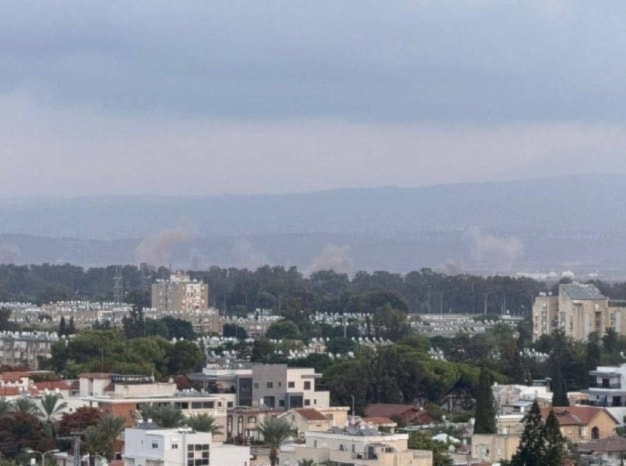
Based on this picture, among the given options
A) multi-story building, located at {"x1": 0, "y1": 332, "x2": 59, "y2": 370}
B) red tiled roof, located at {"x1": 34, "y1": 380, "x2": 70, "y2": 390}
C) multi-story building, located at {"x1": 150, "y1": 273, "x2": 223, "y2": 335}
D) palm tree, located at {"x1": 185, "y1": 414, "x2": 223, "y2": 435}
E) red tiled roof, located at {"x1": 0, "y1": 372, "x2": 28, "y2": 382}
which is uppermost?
multi-story building, located at {"x1": 150, "y1": 273, "x2": 223, "y2": 335}

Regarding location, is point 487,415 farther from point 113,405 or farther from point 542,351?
point 542,351

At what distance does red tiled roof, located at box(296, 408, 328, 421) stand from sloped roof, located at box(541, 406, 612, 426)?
5.70 m

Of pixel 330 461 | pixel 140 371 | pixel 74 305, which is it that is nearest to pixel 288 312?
pixel 74 305

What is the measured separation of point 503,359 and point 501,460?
34.0 m

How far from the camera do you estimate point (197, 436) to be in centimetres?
4684

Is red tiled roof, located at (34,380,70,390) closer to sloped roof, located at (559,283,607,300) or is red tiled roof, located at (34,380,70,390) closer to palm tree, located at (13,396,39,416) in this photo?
palm tree, located at (13,396,39,416)

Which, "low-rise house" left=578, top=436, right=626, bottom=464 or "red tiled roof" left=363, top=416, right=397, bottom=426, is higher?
"red tiled roof" left=363, top=416, right=397, bottom=426

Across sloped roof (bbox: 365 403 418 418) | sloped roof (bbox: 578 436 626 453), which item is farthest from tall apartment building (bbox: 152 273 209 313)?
sloped roof (bbox: 578 436 626 453)

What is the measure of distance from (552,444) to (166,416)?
1046cm

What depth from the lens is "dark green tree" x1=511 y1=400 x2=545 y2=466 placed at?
148ft

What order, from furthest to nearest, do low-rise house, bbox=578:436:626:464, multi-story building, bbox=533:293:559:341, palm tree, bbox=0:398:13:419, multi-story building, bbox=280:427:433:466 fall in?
multi-story building, bbox=533:293:559:341 < palm tree, bbox=0:398:13:419 < low-rise house, bbox=578:436:626:464 < multi-story building, bbox=280:427:433:466

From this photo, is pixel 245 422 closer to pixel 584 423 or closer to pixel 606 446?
pixel 584 423

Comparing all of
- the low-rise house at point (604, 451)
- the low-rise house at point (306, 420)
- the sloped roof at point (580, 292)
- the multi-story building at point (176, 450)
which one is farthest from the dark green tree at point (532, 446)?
the sloped roof at point (580, 292)

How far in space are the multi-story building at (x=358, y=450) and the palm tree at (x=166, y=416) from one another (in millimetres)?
2862
